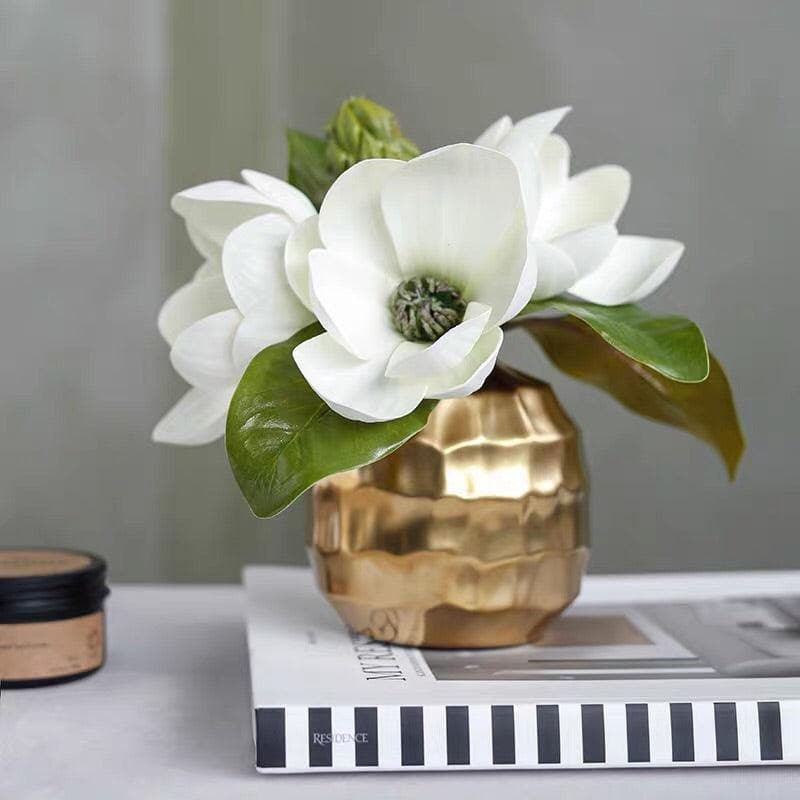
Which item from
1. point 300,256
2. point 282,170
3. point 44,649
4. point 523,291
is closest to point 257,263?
point 300,256

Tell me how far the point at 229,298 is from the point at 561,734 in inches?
10.3

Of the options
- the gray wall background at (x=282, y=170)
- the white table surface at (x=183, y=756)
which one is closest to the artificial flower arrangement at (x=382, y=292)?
the white table surface at (x=183, y=756)

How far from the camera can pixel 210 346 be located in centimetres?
54

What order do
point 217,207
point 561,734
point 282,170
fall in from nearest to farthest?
point 561,734
point 217,207
point 282,170

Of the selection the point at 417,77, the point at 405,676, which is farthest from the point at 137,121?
the point at 405,676

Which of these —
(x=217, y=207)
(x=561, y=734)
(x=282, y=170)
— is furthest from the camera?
(x=282, y=170)

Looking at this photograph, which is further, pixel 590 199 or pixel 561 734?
pixel 590 199

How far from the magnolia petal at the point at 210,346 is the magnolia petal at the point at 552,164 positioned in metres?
0.18

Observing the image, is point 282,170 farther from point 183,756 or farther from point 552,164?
point 183,756

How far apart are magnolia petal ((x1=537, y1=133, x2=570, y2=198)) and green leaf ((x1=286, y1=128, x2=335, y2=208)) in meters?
0.12

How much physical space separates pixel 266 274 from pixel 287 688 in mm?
188

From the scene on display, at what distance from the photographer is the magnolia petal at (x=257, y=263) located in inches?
20.6

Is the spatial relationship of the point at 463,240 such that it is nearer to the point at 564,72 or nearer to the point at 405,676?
the point at 405,676

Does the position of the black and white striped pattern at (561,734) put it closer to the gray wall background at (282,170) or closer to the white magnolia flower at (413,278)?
the white magnolia flower at (413,278)
